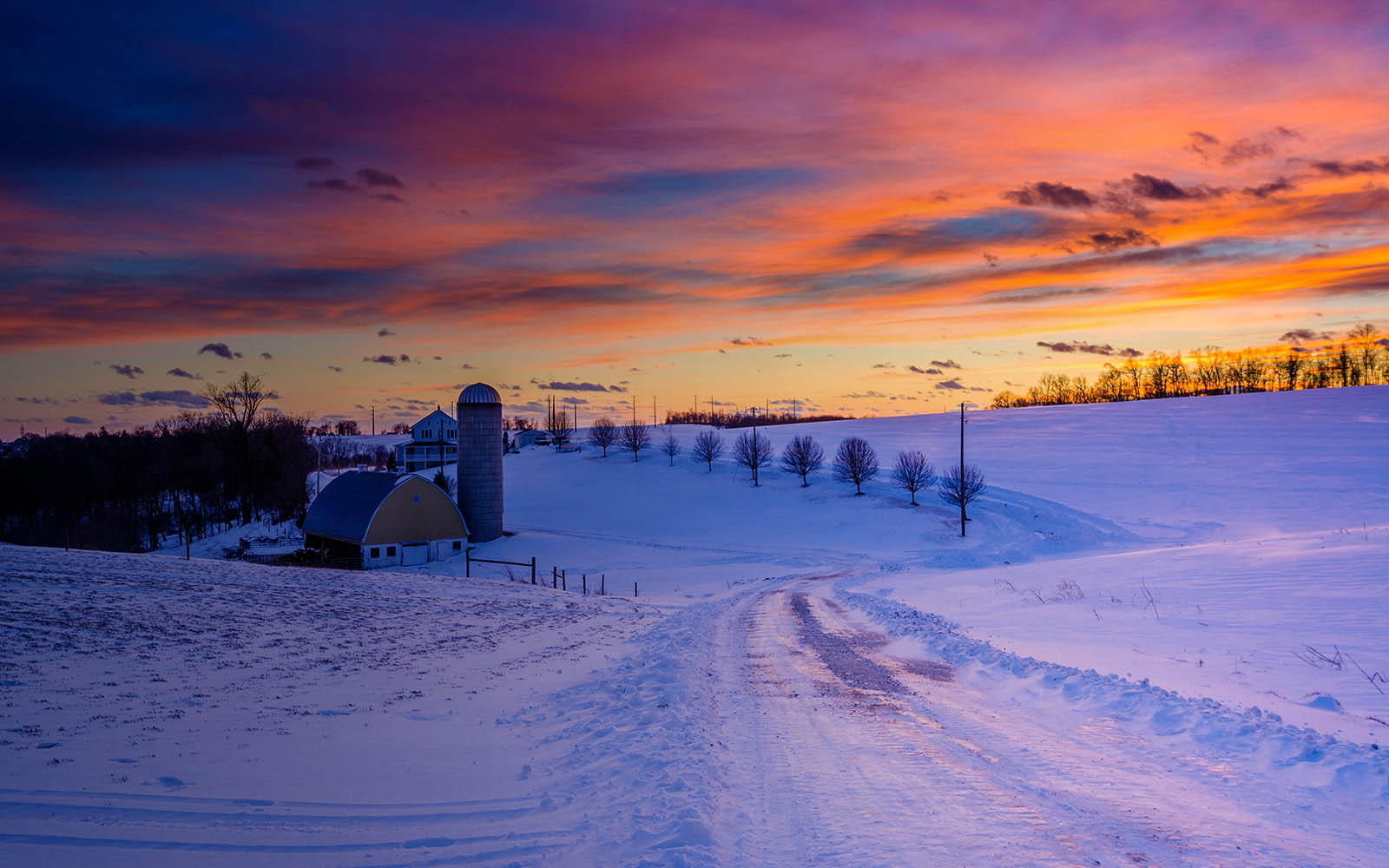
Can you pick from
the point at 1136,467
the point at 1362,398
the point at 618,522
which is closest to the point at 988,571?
the point at 618,522

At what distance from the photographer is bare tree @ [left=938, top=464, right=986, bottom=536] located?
55.3 meters

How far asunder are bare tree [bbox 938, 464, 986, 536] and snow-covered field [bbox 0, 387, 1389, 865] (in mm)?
28046

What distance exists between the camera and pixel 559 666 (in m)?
14.2

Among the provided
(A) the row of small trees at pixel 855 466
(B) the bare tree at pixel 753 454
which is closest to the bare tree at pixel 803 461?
(A) the row of small trees at pixel 855 466

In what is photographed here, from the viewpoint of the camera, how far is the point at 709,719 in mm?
9930

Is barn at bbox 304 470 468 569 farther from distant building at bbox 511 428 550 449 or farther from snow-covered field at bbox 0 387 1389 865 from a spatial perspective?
distant building at bbox 511 428 550 449

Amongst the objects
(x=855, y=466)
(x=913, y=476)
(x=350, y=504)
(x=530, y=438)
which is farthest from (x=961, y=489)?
(x=530, y=438)

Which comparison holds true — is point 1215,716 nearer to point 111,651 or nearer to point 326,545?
point 111,651

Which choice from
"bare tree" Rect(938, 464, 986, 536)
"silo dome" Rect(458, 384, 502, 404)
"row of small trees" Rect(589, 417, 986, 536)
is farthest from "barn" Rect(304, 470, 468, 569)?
"bare tree" Rect(938, 464, 986, 536)

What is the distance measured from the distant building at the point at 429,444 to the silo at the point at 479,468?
42102 millimetres

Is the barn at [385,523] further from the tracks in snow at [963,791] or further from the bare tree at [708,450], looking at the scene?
the tracks in snow at [963,791]

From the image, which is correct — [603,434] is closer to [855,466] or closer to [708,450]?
[708,450]

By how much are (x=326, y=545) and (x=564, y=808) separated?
48184 mm

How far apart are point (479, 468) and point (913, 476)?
35.0 m
